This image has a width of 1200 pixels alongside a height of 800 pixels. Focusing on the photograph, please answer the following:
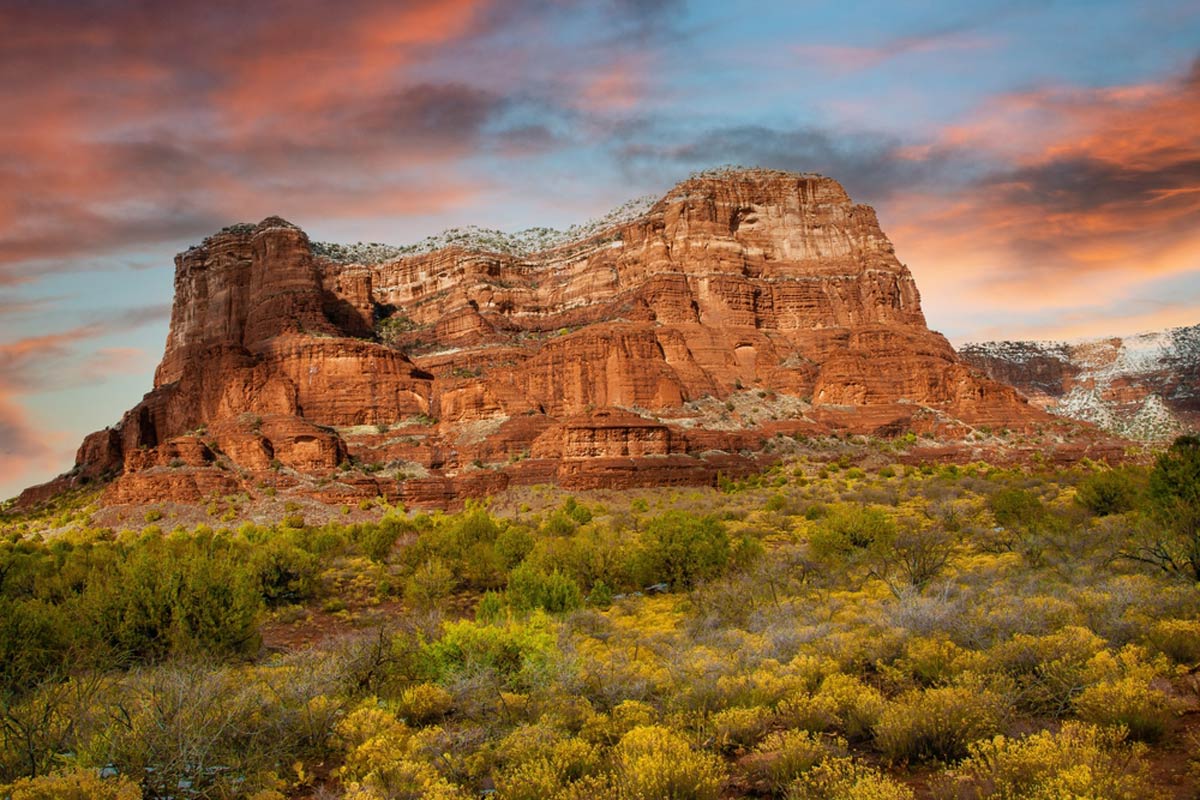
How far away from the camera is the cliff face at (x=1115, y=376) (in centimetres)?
10712

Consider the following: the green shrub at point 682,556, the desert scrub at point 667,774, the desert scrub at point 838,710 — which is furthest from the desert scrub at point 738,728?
the green shrub at point 682,556

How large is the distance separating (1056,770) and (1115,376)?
152 m

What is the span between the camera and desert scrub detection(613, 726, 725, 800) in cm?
850

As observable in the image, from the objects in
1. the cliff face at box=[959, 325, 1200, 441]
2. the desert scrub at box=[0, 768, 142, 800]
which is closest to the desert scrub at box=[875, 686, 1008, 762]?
the desert scrub at box=[0, 768, 142, 800]

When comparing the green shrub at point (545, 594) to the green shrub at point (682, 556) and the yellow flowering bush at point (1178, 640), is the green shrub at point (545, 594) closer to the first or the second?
the green shrub at point (682, 556)

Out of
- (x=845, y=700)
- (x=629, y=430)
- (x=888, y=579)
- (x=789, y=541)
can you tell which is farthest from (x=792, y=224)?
(x=845, y=700)

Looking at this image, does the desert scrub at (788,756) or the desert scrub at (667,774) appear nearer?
the desert scrub at (667,774)

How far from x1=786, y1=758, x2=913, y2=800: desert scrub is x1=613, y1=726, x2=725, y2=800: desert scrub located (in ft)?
2.92

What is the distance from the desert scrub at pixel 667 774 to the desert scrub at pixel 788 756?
0.66 m

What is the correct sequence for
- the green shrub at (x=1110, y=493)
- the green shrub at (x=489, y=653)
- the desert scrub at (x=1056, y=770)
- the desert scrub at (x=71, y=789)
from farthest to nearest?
the green shrub at (x=1110, y=493), the green shrub at (x=489, y=653), the desert scrub at (x=71, y=789), the desert scrub at (x=1056, y=770)

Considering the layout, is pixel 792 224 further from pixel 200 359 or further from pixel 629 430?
pixel 200 359

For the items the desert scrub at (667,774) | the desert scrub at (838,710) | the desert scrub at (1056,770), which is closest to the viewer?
the desert scrub at (1056,770)

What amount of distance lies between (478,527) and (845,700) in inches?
883

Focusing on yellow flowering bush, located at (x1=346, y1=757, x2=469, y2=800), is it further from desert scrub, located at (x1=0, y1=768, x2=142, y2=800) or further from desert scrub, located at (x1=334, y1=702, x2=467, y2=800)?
desert scrub, located at (x1=0, y1=768, x2=142, y2=800)
